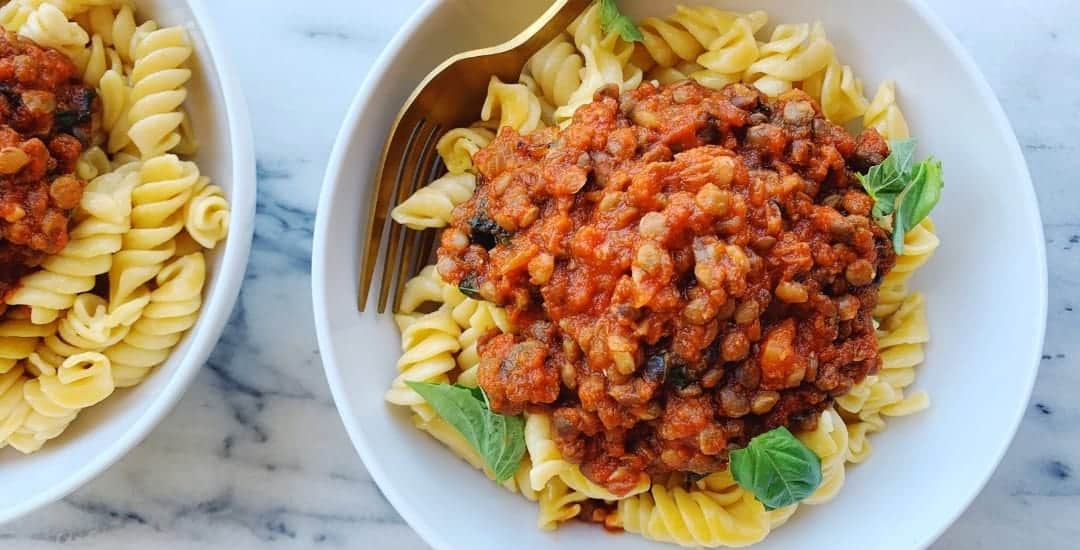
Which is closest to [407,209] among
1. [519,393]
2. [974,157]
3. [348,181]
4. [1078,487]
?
[348,181]

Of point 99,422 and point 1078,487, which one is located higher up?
point 99,422

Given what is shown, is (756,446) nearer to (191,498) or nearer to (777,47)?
(777,47)

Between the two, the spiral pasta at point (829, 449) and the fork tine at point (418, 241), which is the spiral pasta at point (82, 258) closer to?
the fork tine at point (418, 241)

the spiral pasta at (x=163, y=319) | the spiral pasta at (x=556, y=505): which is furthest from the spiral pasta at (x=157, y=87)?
the spiral pasta at (x=556, y=505)

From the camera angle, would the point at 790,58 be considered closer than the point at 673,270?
No

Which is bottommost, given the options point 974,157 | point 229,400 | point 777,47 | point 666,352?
point 229,400

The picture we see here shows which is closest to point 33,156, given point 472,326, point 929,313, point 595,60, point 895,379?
point 472,326

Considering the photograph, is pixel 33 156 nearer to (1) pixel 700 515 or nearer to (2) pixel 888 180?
(1) pixel 700 515

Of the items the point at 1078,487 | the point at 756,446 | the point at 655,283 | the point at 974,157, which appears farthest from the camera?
the point at 1078,487
